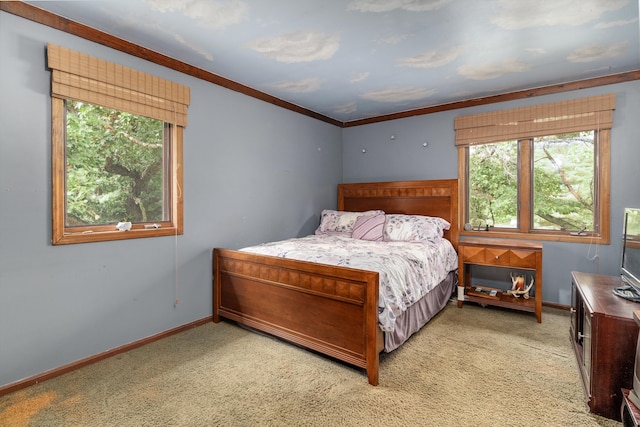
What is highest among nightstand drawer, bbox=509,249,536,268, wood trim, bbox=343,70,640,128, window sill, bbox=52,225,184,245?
wood trim, bbox=343,70,640,128

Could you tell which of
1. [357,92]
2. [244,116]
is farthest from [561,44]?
[244,116]

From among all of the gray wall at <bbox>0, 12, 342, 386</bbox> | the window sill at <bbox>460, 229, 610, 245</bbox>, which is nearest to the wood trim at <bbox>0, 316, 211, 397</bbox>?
the gray wall at <bbox>0, 12, 342, 386</bbox>

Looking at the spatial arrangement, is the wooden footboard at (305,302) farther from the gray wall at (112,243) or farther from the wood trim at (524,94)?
the wood trim at (524,94)

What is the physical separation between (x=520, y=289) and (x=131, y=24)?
4253 mm

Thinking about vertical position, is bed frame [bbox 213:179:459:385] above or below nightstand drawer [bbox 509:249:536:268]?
below

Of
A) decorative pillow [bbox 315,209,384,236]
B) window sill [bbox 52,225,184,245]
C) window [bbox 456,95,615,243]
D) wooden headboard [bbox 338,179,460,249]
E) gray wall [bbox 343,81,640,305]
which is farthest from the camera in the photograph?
decorative pillow [bbox 315,209,384,236]

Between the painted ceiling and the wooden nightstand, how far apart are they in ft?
5.62

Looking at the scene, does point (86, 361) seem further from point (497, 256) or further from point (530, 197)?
point (530, 197)

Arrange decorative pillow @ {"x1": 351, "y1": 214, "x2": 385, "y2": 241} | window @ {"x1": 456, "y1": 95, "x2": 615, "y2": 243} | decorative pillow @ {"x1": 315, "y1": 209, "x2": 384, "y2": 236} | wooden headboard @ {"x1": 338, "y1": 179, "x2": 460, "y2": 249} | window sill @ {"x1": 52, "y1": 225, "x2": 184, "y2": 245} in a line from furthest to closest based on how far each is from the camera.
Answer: decorative pillow @ {"x1": 315, "y1": 209, "x2": 384, "y2": 236} < wooden headboard @ {"x1": 338, "y1": 179, "x2": 460, "y2": 249} < decorative pillow @ {"x1": 351, "y1": 214, "x2": 385, "y2": 241} < window @ {"x1": 456, "y1": 95, "x2": 615, "y2": 243} < window sill @ {"x1": 52, "y1": 225, "x2": 184, "y2": 245}

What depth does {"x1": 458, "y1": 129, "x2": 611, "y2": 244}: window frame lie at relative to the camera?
126 inches

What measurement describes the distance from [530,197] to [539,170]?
1.03ft

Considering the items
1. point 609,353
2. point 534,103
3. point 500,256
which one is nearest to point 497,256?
point 500,256

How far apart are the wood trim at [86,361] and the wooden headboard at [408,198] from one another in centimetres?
271

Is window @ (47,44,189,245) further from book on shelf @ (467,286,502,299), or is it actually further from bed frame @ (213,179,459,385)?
book on shelf @ (467,286,502,299)
